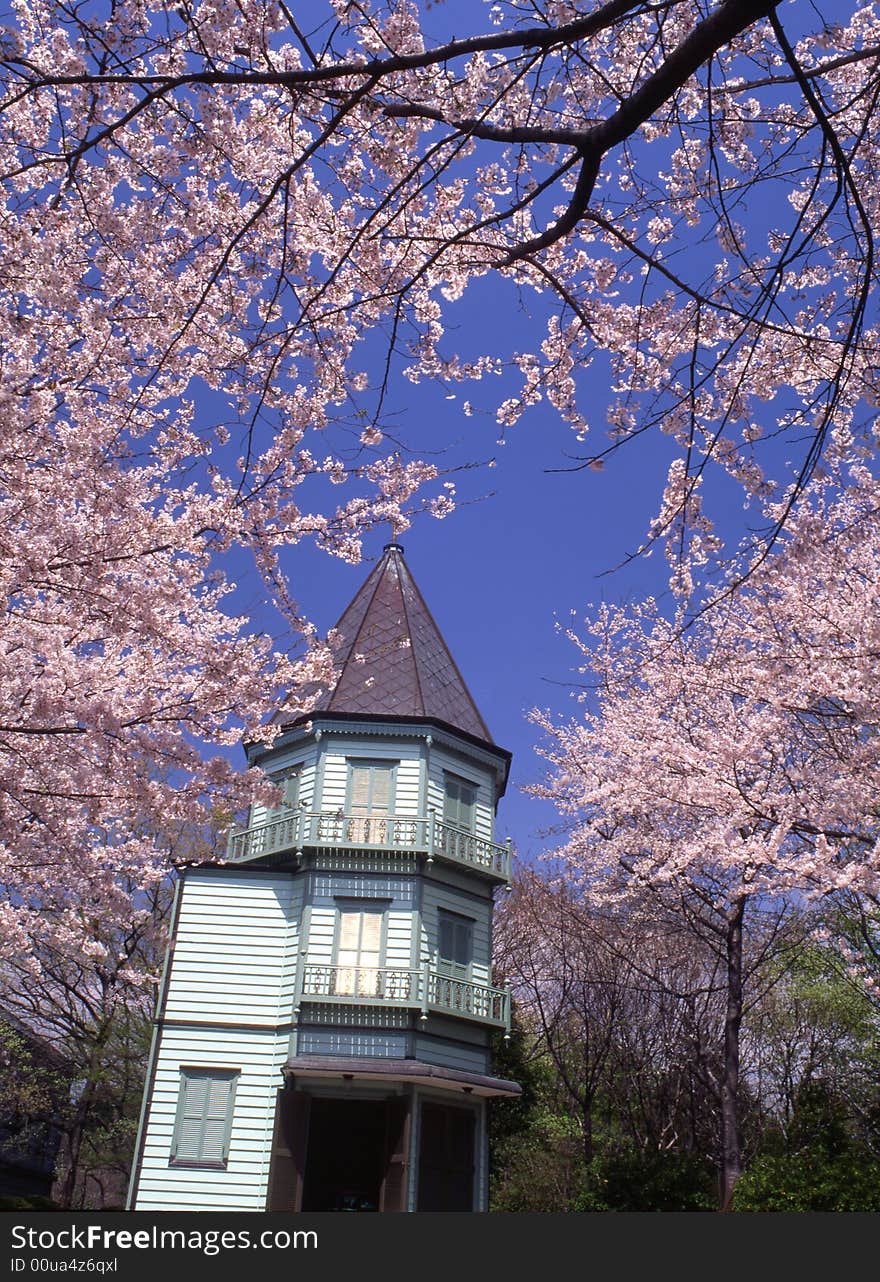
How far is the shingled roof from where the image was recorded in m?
21.5

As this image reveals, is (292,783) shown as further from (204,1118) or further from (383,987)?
(204,1118)

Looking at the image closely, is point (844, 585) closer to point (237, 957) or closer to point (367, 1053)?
point (367, 1053)

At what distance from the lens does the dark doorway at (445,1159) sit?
61.0 ft

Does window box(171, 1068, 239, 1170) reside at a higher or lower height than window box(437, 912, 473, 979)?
lower

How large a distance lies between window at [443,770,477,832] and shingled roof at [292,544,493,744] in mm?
1105

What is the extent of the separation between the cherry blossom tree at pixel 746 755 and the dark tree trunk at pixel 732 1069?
1.3 inches

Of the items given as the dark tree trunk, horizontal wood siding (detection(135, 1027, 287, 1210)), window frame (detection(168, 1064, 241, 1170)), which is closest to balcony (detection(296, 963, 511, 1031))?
horizontal wood siding (detection(135, 1027, 287, 1210))

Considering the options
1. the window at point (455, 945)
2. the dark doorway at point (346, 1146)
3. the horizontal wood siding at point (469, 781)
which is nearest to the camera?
the window at point (455, 945)

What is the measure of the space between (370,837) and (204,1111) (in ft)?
19.0

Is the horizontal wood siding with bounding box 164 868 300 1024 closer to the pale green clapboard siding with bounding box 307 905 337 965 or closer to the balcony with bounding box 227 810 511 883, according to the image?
the pale green clapboard siding with bounding box 307 905 337 965

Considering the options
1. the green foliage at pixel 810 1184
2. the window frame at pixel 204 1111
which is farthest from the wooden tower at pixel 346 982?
the green foliage at pixel 810 1184

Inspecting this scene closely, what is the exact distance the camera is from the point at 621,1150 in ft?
72.1

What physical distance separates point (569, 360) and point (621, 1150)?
19.4 meters

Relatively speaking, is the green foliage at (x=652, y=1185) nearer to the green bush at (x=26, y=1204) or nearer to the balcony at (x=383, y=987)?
the balcony at (x=383, y=987)
